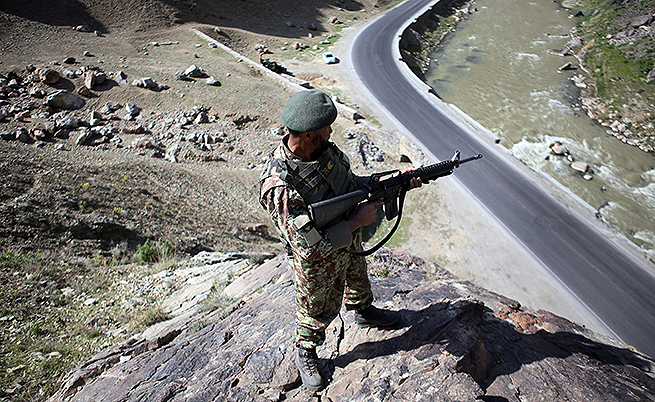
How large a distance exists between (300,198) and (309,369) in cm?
195

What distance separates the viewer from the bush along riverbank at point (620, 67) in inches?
875

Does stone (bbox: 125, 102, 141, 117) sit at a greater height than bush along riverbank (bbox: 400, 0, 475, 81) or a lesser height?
lesser

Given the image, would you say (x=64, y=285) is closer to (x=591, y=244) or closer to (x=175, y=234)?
(x=175, y=234)

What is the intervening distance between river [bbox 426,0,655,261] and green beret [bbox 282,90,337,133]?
16.7 meters

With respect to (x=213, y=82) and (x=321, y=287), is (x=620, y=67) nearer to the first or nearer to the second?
(x=213, y=82)

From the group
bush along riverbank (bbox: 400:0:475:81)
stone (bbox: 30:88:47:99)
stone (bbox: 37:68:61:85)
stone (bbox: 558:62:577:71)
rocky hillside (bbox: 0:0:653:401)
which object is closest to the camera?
rocky hillside (bbox: 0:0:653:401)

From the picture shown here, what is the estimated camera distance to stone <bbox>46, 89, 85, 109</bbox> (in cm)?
1772

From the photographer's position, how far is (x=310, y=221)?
3.10m

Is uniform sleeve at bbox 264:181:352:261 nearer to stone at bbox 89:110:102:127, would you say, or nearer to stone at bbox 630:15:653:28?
stone at bbox 89:110:102:127

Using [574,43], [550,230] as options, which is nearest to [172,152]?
[550,230]

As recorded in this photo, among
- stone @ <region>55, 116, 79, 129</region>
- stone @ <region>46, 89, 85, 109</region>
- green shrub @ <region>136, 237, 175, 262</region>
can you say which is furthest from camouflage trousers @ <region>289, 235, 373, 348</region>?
stone @ <region>46, 89, 85, 109</region>

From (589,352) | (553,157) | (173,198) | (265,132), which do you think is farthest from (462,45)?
(589,352)

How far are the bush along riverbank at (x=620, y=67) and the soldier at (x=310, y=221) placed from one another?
25282 mm

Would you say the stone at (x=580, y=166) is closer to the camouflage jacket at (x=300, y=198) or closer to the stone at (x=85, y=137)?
the camouflage jacket at (x=300, y=198)
